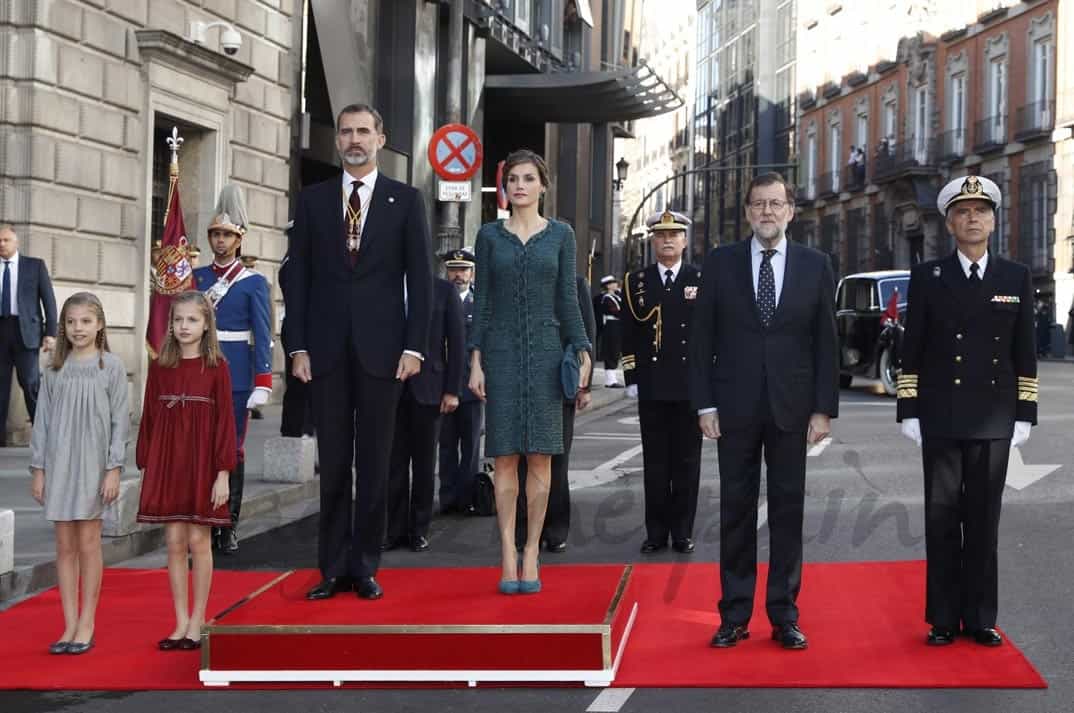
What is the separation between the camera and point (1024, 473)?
12.7 meters

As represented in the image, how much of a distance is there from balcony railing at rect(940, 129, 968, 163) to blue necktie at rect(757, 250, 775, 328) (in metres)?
48.3

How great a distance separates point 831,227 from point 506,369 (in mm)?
60437

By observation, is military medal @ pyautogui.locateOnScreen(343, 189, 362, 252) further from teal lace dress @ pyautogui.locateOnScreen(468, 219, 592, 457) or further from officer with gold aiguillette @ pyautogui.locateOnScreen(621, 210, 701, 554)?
officer with gold aiguillette @ pyautogui.locateOnScreen(621, 210, 701, 554)

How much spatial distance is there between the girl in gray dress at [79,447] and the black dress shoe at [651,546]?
11.7ft

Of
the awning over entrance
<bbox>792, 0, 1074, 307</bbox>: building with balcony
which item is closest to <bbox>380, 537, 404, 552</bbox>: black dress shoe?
the awning over entrance

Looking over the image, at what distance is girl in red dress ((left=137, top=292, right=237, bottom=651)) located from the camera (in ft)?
21.0

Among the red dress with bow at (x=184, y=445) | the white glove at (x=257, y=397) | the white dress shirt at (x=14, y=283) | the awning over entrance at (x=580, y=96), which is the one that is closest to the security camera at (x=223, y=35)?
the white dress shirt at (x=14, y=283)

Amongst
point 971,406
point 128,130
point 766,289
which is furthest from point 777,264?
point 128,130

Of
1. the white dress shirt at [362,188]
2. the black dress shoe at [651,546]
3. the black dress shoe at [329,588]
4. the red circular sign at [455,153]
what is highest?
the red circular sign at [455,153]

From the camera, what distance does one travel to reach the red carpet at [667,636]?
5.91 meters

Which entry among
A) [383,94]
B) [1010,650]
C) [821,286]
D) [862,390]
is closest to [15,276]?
[821,286]

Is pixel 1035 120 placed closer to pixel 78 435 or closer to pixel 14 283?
pixel 14 283

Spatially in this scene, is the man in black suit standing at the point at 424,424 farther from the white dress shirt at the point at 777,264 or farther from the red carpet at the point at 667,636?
the white dress shirt at the point at 777,264

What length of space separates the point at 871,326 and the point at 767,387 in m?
18.8
